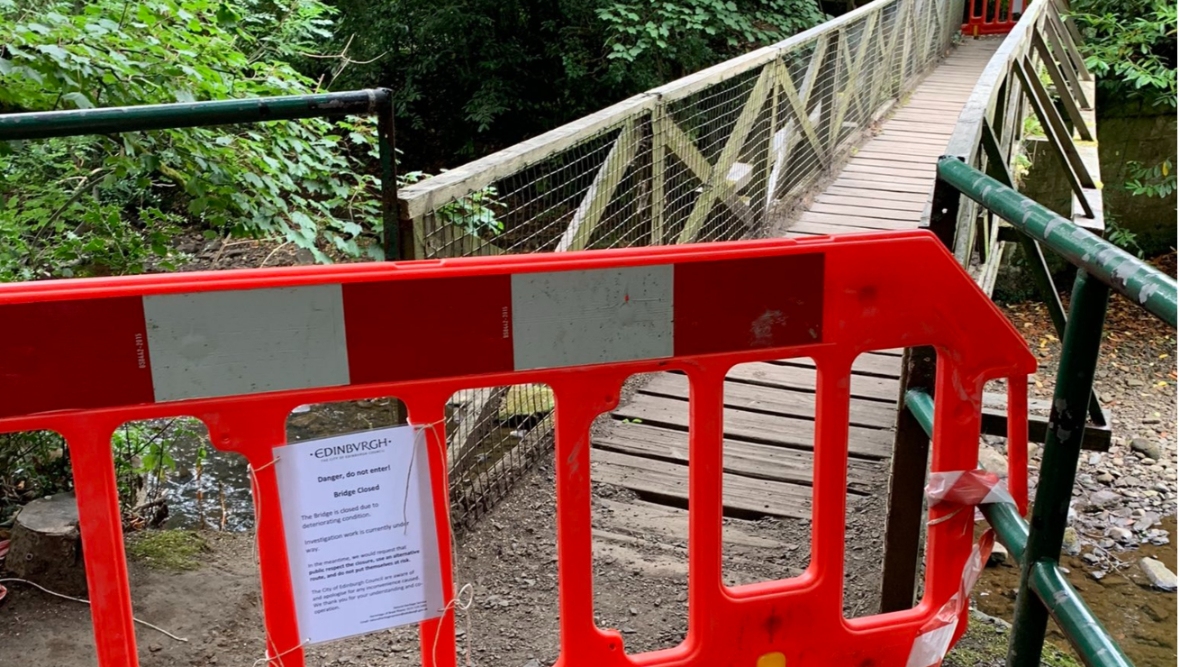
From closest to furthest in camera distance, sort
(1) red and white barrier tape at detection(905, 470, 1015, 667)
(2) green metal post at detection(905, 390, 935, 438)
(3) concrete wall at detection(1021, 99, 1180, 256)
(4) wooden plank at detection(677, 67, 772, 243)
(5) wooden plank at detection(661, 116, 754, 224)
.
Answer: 1. (1) red and white barrier tape at detection(905, 470, 1015, 667)
2. (2) green metal post at detection(905, 390, 935, 438)
3. (5) wooden plank at detection(661, 116, 754, 224)
4. (4) wooden plank at detection(677, 67, 772, 243)
5. (3) concrete wall at detection(1021, 99, 1180, 256)

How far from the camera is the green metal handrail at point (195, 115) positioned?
7.80 ft

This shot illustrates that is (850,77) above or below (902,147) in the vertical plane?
above

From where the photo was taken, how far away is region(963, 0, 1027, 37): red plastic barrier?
53.4ft

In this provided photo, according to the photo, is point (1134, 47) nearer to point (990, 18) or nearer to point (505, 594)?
point (990, 18)

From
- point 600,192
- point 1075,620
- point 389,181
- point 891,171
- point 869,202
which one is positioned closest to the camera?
point 1075,620

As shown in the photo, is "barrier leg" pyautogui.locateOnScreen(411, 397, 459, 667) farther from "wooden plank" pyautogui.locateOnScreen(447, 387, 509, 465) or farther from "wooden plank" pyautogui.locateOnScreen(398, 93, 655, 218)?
"wooden plank" pyautogui.locateOnScreen(447, 387, 509, 465)

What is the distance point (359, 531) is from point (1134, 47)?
13912 mm

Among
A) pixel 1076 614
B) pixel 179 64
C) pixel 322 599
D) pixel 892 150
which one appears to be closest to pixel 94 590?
pixel 322 599

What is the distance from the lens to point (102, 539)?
1735 mm

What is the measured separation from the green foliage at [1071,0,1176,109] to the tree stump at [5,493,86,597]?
12.6 metres

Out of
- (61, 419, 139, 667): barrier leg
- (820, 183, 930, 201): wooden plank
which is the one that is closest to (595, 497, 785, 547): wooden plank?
(61, 419, 139, 667): barrier leg

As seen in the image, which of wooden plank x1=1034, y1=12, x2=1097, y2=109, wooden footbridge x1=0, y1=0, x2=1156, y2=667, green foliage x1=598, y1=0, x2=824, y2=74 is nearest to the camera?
wooden footbridge x1=0, y1=0, x2=1156, y2=667

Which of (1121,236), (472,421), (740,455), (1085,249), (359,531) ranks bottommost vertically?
(1121,236)

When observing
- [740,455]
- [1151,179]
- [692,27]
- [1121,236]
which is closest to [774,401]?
[740,455]
